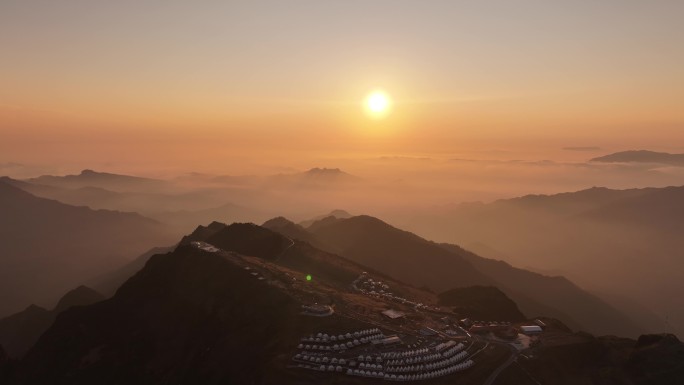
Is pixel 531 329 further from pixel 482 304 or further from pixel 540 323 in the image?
pixel 482 304

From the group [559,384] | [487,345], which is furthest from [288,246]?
[559,384]

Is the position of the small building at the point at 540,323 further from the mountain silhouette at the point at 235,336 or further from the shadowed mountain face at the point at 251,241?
the shadowed mountain face at the point at 251,241

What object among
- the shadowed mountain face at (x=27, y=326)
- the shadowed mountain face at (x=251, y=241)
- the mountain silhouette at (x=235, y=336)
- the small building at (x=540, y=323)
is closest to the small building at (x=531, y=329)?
the mountain silhouette at (x=235, y=336)

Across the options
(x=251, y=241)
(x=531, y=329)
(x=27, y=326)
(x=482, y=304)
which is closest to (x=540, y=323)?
(x=531, y=329)

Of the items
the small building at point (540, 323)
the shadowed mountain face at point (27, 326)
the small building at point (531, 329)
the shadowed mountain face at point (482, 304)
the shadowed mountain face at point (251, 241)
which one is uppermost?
the shadowed mountain face at point (251, 241)

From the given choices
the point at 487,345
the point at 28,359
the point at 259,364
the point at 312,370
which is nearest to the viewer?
the point at 312,370

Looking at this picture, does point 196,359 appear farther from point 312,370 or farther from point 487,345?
point 487,345

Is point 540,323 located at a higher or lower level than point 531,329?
lower
